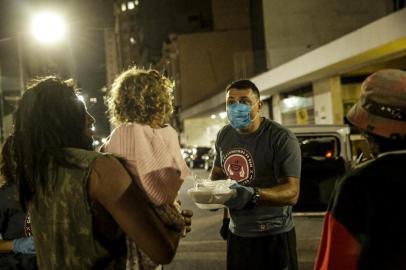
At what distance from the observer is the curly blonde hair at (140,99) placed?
2.85 metres

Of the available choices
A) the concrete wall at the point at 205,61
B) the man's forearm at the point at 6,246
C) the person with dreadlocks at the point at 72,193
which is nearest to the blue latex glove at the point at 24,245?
the man's forearm at the point at 6,246

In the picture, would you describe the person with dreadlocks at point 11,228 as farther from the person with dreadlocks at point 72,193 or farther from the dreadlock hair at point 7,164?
the person with dreadlocks at point 72,193

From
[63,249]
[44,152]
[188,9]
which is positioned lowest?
[63,249]

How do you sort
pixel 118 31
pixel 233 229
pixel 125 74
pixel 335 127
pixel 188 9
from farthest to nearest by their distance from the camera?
pixel 118 31 < pixel 188 9 < pixel 335 127 < pixel 233 229 < pixel 125 74

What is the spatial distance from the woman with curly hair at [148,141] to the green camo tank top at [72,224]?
189 millimetres

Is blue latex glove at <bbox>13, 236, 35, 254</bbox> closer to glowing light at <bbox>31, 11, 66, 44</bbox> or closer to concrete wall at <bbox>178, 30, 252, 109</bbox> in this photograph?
glowing light at <bbox>31, 11, 66, 44</bbox>

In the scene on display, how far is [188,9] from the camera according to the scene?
2495 inches

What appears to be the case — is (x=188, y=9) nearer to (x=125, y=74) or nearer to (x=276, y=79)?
(x=276, y=79)

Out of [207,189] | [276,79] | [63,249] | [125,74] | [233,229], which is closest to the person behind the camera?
[63,249]

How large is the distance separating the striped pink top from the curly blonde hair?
0.26 feet

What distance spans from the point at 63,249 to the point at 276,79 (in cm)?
2185

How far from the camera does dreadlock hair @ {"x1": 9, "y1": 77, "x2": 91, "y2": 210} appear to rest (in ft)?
7.84

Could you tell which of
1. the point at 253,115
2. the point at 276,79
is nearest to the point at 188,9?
the point at 276,79

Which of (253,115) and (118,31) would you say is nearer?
(253,115)
